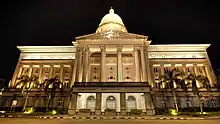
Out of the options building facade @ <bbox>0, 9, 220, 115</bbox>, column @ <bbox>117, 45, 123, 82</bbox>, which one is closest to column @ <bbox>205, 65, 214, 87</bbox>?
building facade @ <bbox>0, 9, 220, 115</bbox>

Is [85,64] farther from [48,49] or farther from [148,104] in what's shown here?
[148,104]

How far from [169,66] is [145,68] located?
38.0ft

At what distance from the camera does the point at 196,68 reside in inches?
2490

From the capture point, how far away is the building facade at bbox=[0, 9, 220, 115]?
1869 inches

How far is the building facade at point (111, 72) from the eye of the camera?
4747 centimetres

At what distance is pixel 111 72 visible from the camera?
200 ft

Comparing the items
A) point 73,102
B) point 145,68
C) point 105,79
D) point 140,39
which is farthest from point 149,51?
point 73,102

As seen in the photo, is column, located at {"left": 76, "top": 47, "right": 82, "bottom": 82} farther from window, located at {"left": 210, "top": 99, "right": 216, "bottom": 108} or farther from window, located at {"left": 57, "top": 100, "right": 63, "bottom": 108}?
window, located at {"left": 210, "top": 99, "right": 216, "bottom": 108}

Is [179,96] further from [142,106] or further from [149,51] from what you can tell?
[149,51]

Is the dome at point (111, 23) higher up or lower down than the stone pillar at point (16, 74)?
higher up

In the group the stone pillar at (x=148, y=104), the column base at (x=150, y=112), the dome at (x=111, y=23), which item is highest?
the dome at (x=111, y=23)

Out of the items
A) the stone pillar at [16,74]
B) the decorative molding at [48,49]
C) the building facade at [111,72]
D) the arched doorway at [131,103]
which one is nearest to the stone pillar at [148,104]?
the building facade at [111,72]

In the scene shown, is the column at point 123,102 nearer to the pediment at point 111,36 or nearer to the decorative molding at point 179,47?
the pediment at point 111,36

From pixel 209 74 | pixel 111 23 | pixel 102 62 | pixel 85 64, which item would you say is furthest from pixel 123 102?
pixel 111 23
